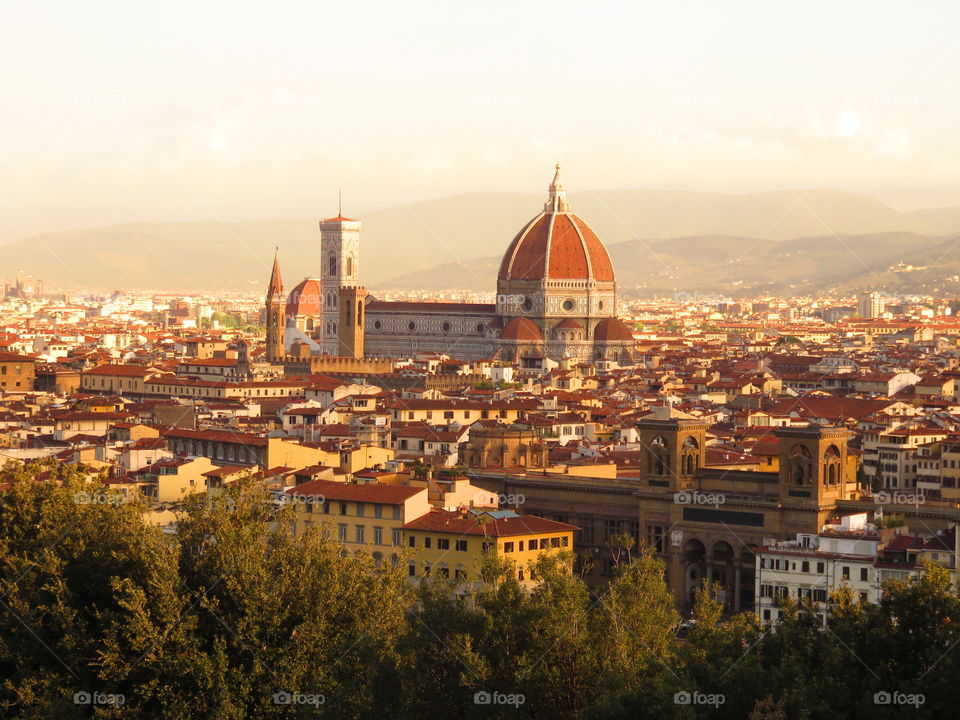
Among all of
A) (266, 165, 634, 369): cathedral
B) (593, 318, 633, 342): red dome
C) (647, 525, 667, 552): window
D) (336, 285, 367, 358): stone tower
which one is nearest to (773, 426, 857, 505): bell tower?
(647, 525, 667, 552): window

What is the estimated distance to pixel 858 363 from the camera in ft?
412

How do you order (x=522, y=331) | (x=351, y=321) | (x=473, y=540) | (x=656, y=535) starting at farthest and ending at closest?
(x=351, y=321), (x=522, y=331), (x=656, y=535), (x=473, y=540)

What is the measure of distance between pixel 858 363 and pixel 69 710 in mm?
99423

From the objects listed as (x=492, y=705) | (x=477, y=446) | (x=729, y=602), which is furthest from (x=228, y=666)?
(x=477, y=446)

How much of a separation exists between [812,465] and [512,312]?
312 feet

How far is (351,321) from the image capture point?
138 metres

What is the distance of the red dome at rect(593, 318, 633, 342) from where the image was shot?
134750 mm

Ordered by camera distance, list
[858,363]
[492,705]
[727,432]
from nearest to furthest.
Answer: [492,705]
[727,432]
[858,363]

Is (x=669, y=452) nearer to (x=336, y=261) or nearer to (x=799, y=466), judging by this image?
(x=799, y=466)

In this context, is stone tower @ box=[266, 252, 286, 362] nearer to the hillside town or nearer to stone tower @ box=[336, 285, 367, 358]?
stone tower @ box=[336, 285, 367, 358]

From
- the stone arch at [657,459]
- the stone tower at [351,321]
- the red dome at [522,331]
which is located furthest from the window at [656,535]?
the stone tower at [351,321]

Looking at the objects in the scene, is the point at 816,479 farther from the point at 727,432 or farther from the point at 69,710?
the point at 727,432

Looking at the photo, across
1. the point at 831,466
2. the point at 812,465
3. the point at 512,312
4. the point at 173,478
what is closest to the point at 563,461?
the point at 173,478

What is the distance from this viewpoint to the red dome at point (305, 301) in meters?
185
